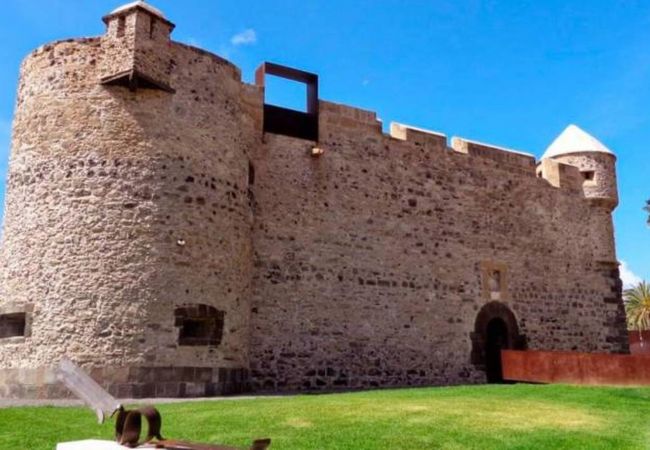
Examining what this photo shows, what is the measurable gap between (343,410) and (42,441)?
3.52 meters

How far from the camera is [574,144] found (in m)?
19.7

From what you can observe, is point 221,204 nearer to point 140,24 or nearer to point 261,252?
point 261,252

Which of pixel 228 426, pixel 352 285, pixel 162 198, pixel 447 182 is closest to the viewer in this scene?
pixel 228 426

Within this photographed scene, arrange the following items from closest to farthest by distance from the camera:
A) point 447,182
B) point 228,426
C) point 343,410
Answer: point 228,426
point 343,410
point 447,182

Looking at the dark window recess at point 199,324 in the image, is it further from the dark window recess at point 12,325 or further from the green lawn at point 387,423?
the dark window recess at point 12,325

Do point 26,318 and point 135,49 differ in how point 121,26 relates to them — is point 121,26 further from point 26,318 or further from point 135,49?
point 26,318

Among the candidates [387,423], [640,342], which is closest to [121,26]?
[387,423]

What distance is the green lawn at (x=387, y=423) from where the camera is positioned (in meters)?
6.29

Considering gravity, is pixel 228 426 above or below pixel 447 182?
below

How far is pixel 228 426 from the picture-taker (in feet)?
22.8

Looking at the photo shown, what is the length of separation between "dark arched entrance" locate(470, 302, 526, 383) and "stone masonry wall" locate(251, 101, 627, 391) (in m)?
0.24

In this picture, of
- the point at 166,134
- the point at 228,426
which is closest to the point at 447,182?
the point at 166,134

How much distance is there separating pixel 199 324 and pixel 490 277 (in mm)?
8543

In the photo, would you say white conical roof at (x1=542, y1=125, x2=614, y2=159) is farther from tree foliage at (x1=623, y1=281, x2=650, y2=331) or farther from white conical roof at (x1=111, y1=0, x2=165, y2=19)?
tree foliage at (x1=623, y1=281, x2=650, y2=331)
